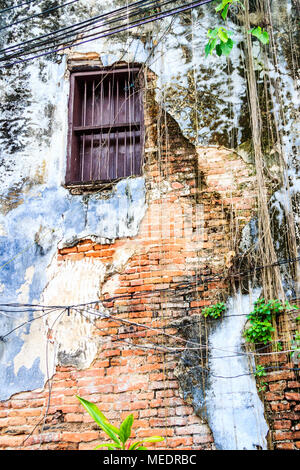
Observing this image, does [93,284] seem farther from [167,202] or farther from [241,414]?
[241,414]

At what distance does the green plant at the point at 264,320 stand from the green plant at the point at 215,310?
0.72ft

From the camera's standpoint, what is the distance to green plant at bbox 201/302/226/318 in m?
3.75

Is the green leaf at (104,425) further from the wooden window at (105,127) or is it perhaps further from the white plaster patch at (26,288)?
the wooden window at (105,127)

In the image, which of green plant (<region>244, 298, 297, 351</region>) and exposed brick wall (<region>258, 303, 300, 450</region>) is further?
green plant (<region>244, 298, 297, 351</region>)

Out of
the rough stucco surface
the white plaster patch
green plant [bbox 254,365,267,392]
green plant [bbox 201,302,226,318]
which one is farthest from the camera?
the white plaster patch

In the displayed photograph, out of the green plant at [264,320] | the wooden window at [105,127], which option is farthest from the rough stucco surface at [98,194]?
the green plant at [264,320]

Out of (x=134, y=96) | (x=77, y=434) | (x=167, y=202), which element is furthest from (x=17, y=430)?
(x=134, y=96)

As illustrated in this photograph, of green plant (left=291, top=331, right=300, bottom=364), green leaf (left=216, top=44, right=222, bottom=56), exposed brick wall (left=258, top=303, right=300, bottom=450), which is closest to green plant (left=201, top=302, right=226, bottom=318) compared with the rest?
green leaf (left=216, top=44, right=222, bottom=56)

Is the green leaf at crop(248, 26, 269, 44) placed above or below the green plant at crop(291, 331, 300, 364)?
above

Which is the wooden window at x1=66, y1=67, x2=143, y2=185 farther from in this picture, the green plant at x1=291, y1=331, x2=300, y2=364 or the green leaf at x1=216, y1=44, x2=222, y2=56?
the green plant at x1=291, y1=331, x2=300, y2=364

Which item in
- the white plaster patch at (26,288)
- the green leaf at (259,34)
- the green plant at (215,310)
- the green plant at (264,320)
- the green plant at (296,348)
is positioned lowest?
the green plant at (296,348)

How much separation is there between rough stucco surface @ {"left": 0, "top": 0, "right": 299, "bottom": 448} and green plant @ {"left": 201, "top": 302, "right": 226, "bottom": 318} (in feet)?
0.30

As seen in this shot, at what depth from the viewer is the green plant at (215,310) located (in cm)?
375

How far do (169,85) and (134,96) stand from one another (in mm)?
393
